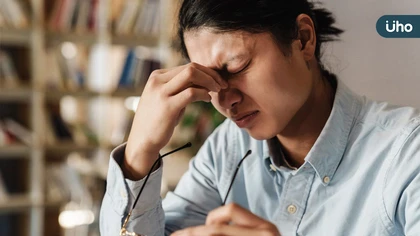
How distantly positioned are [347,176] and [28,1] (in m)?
2.88

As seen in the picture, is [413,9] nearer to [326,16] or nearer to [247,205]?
[326,16]

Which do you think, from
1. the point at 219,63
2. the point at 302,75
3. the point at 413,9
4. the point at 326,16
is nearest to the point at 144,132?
the point at 219,63

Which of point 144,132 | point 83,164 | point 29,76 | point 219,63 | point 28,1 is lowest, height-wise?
point 83,164

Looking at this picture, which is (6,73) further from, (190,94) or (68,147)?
(190,94)

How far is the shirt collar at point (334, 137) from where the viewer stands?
96 centimetres

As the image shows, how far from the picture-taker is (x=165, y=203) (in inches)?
46.8

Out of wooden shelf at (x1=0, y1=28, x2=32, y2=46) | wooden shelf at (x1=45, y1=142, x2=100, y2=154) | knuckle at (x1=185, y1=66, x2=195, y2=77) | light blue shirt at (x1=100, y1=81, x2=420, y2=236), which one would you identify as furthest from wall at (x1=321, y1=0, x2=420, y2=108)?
wooden shelf at (x1=45, y1=142, x2=100, y2=154)

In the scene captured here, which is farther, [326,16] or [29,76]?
[29,76]

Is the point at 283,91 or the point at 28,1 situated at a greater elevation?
the point at 28,1

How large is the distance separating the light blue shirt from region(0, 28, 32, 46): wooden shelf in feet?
8.04

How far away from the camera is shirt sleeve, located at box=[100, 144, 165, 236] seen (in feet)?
3.26

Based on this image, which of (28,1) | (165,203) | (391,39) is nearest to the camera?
(391,39)

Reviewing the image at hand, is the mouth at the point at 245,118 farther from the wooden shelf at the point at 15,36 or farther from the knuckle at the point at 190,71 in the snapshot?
the wooden shelf at the point at 15,36

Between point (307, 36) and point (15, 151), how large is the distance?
274cm
